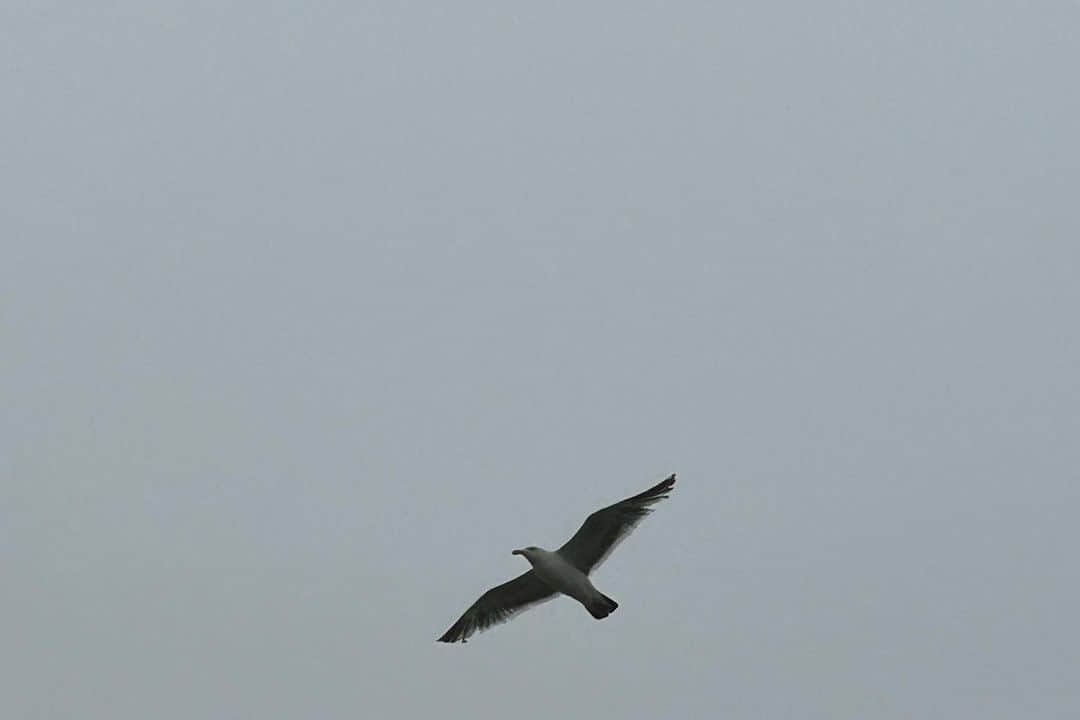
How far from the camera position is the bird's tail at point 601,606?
37.9 metres

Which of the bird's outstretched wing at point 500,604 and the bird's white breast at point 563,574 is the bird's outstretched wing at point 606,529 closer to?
the bird's white breast at point 563,574

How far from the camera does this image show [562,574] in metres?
37.8

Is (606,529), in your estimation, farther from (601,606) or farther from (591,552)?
(601,606)

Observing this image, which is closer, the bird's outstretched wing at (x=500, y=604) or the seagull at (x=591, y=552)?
the seagull at (x=591, y=552)

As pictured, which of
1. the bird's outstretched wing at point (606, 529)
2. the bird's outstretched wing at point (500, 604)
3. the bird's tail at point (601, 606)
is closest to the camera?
the bird's outstretched wing at point (606, 529)

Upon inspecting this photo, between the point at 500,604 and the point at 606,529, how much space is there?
3951mm

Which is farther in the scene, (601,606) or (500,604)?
(500,604)

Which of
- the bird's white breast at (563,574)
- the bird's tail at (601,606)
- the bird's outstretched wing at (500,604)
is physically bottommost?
the bird's tail at (601,606)

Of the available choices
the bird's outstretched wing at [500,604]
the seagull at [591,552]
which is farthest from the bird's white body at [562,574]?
the bird's outstretched wing at [500,604]

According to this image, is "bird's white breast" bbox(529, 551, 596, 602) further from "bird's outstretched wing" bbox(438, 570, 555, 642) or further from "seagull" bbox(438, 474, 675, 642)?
"bird's outstretched wing" bbox(438, 570, 555, 642)

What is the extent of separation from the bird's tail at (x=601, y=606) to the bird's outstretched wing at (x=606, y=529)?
26.4 inches

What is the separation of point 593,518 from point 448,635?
17.0 ft

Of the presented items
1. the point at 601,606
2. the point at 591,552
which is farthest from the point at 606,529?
the point at 601,606

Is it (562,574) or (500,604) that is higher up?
(500,604)
